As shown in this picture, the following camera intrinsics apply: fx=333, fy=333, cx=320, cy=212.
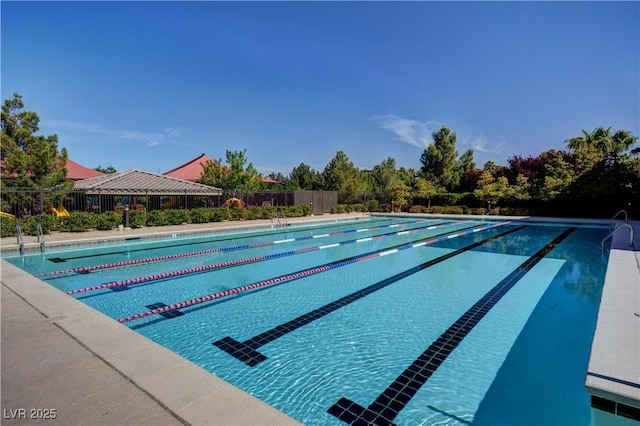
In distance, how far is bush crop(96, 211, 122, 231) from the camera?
12620mm

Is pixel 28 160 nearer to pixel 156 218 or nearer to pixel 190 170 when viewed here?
pixel 156 218

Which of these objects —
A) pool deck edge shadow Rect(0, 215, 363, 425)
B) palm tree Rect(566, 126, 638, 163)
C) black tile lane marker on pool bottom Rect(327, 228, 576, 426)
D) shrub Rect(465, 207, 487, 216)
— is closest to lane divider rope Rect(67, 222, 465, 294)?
pool deck edge shadow Rect(0, 215, 363, 425)

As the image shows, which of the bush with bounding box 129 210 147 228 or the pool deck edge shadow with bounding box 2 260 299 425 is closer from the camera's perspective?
the pool deck edge shadow with bounding box 2 260 299 425

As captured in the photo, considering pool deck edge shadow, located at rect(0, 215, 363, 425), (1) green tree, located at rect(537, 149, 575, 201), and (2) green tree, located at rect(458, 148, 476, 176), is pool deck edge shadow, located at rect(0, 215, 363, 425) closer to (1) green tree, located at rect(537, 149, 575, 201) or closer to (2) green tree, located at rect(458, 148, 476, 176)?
(1) green tree, located at rect(537, 149, 575, 201)

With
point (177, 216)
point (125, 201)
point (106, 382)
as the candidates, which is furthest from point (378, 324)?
point (125, 201)

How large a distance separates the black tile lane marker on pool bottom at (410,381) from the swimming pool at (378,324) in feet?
0.05

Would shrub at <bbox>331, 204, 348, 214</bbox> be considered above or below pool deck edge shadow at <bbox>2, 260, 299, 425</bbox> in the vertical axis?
above

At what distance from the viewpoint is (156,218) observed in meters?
14.1

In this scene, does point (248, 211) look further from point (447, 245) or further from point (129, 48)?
point (447, 245)

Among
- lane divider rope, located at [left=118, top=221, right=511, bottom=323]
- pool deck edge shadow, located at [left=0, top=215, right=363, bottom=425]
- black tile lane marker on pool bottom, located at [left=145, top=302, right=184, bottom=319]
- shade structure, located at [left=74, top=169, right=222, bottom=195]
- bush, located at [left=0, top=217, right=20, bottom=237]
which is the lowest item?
black tile lane marker on pool bottom, located at [left=145, top=302, right=184, bottom=319]

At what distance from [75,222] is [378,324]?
12.2 meters

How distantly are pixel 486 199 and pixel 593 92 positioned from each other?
822cm

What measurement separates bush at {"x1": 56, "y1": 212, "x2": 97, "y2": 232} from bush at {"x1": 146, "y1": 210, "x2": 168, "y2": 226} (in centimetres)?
211

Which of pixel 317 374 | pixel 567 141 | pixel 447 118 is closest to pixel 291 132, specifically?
pixel 447 118
